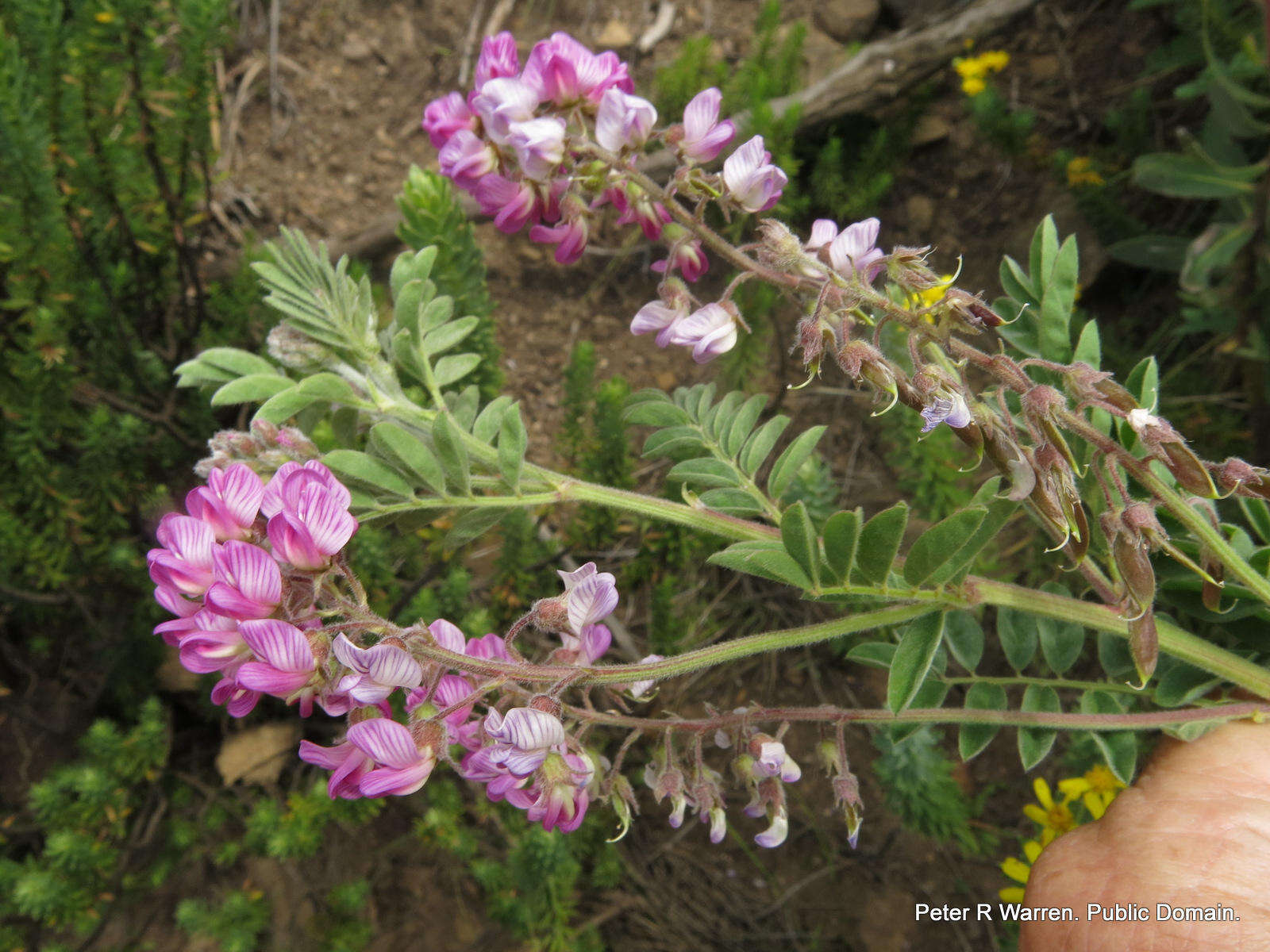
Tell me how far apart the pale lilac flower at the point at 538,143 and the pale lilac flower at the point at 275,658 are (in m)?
0.50

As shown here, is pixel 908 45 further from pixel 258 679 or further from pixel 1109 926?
pixel 258 679

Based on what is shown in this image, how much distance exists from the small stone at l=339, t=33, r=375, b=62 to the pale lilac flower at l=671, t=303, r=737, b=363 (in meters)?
2.36

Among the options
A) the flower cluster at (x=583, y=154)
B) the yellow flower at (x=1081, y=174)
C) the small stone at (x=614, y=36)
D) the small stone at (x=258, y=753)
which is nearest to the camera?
the flower cluster at (x=583, y=154)

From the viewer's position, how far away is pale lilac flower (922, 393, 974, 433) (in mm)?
764

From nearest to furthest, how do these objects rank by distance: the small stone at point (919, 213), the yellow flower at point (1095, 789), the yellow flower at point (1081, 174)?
the yellow flower at point (1095, 789) < the yellow flower at point (1081, 174) < the small stone at point (919, 213)

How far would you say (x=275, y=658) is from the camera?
0.73 meters

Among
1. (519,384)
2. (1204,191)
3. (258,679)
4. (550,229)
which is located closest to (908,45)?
(1204,191)

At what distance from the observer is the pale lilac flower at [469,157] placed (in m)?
0.98

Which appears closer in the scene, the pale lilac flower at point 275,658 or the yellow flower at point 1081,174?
the pale lilac flower at point 275,658

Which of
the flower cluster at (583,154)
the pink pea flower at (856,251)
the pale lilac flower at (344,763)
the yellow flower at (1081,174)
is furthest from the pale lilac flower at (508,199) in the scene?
the yellow flower at (1081,174)

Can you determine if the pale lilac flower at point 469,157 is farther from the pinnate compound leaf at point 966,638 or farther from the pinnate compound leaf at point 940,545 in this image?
the pinnate compound leaf at point 966,638

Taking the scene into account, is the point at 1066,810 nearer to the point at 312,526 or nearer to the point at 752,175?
the point at 752,175

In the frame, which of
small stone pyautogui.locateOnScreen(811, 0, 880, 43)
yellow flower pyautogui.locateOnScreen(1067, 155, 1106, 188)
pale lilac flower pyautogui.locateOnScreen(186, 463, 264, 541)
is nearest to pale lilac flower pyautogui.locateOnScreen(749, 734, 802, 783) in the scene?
pale lilac flower pyautogui.locateOnScreen(186, 463, 264, 541)

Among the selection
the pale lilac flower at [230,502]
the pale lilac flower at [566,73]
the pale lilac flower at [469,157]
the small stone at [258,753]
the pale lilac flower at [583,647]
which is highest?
the pale lilac flower at [566,73]
